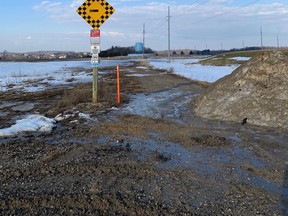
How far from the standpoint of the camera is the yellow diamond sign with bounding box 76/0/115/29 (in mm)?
12789

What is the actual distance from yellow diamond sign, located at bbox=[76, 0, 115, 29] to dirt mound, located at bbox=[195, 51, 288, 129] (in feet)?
14.9

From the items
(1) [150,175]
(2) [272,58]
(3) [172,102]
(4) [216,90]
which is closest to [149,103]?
(3) [172,102]

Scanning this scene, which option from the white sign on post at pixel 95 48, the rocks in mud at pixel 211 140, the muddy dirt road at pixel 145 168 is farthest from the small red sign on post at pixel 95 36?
the rocks in mud at pixel 211 140

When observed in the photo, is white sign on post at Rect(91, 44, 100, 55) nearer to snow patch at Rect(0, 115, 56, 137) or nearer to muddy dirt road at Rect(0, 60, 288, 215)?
muddy dirt road at Rect(0, 60, 288, 215)

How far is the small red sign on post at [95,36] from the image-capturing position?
12.9 meters

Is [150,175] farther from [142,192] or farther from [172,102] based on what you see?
[172,102]

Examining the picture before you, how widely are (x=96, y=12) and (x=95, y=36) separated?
848 mm

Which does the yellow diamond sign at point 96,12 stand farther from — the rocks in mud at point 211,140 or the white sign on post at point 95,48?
the rocks in mud at point 211,140

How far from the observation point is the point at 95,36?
A: 12.9 m

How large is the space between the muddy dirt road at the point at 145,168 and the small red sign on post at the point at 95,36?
3527 mm

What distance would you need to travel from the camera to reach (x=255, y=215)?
4.33 metres

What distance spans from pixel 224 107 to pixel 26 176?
6.79 metres

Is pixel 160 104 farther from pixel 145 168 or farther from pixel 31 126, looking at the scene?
pixel 145 168

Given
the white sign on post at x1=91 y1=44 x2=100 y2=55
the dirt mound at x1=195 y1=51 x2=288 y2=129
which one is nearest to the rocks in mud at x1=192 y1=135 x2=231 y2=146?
the dirt mound at x1=195 y1=51 x2=288 y2=129
